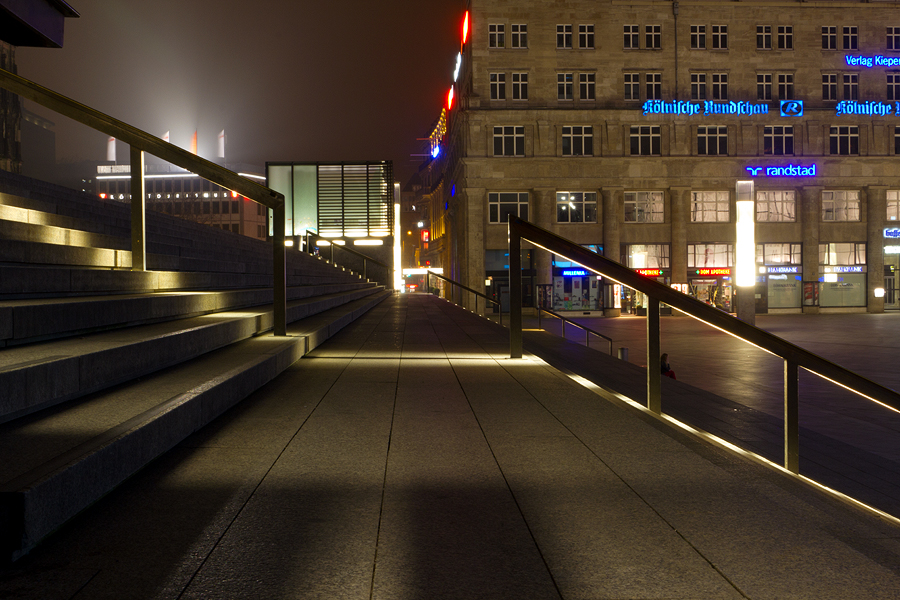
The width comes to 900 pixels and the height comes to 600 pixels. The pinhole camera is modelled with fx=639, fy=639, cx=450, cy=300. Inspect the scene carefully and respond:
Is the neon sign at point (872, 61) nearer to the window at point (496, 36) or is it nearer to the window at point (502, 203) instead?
the window at point (496, 36)

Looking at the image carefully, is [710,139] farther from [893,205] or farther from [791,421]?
[791,421]

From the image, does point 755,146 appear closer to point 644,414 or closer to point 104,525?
point 644,414

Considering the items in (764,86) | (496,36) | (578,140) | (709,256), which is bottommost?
(709,256)

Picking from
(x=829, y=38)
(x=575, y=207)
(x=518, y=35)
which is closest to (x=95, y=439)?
(x=575, y=207)

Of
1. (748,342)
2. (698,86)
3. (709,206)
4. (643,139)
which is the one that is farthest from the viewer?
(709,206)

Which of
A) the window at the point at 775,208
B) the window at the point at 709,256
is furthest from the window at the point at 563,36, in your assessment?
the window at the point at 775,208

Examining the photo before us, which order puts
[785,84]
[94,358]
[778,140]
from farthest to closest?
[785,84], [778,140], [94,358]

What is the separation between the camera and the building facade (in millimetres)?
44125

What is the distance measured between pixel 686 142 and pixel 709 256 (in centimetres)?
824

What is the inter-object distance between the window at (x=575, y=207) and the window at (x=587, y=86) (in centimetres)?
676

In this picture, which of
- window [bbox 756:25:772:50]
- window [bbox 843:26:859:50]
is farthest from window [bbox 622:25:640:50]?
window [bbox 843:26:859:50]

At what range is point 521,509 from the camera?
282 cm

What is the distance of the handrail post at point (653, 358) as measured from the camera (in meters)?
5.25

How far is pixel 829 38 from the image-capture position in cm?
4638
